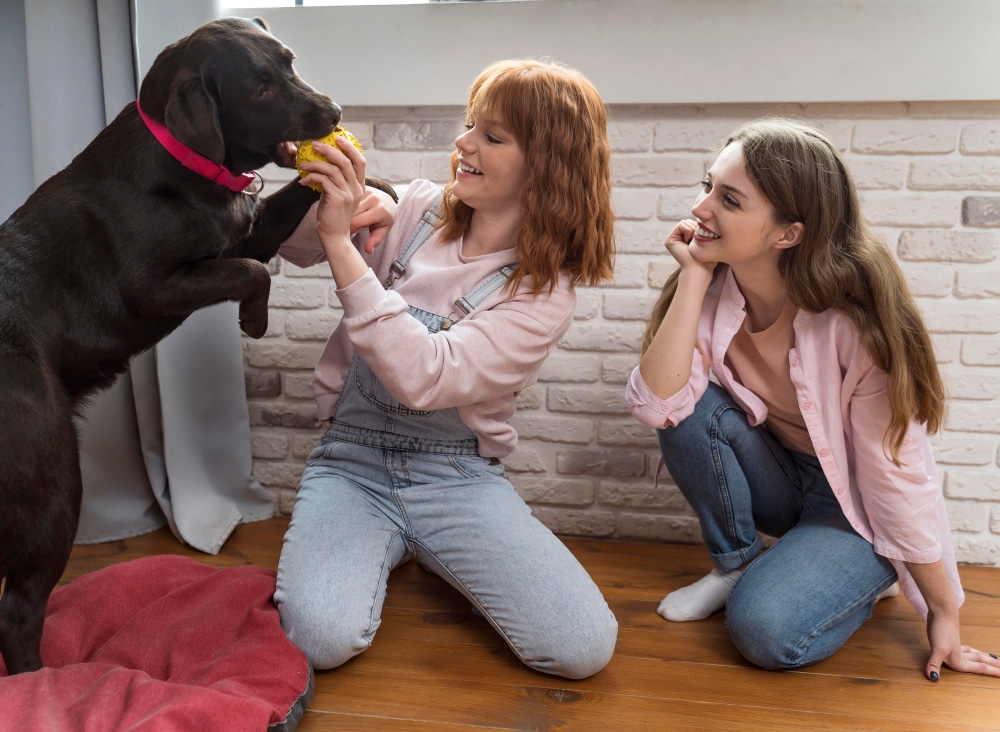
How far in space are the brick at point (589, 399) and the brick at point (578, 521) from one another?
0.28m

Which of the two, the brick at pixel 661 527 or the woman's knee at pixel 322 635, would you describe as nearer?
the woman's knee at pixel 322 635

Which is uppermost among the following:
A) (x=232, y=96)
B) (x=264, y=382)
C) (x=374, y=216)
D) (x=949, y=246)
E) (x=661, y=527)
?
(x=232, y=96)

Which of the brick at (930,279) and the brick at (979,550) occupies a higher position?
the brick at (930,279)

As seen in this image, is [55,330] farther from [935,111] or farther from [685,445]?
[935,111]

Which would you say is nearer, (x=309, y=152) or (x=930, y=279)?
(x=309, y=152)

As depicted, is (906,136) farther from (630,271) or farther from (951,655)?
(951,655)

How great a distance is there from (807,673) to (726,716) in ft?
→ 0.77

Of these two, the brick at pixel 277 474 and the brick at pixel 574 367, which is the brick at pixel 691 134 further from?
the brick at pixel 277 474

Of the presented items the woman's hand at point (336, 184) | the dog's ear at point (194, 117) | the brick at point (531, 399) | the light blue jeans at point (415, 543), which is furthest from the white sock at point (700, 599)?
the dog's ear at point (194, 117)

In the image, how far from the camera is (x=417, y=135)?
206 centimetres

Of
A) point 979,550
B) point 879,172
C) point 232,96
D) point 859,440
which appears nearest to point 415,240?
point 232,96

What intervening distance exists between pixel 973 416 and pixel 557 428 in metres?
1.00

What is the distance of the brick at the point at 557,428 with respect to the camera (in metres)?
2.14

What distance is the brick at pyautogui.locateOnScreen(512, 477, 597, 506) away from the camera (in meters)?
2.18
